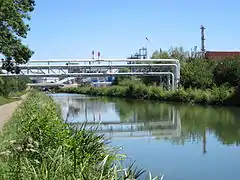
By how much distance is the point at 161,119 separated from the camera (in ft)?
108

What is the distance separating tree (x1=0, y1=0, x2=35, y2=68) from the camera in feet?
86.4

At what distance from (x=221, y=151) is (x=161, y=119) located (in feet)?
49.8

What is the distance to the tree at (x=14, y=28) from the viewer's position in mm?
26344

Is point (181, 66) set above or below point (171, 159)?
above

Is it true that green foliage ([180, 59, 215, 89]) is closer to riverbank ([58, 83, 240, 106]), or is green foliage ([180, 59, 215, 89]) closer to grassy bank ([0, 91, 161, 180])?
riverbank ([58, 83, 240, 106])

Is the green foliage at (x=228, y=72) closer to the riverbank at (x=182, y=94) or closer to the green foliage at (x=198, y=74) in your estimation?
the green foliage at (x=198, y=74)

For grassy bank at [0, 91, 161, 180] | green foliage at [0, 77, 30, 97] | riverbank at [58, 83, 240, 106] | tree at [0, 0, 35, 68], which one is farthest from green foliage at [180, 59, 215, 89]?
grassy bank at [0, 91, 161, 180]

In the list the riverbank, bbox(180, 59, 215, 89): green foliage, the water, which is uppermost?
bbox(180, 59, 215, 89): green foliage

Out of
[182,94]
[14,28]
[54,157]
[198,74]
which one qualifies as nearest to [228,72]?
[198,74]

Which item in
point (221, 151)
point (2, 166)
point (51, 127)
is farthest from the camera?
point (221, 151)

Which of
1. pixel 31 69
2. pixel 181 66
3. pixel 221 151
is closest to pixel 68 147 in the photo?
pixel 221 151

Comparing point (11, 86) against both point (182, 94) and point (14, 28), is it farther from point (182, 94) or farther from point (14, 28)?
point (14, 28)

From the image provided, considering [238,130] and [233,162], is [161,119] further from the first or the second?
[233,162]

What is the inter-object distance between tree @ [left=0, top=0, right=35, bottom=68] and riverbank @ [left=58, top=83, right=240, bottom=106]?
2391 cm
